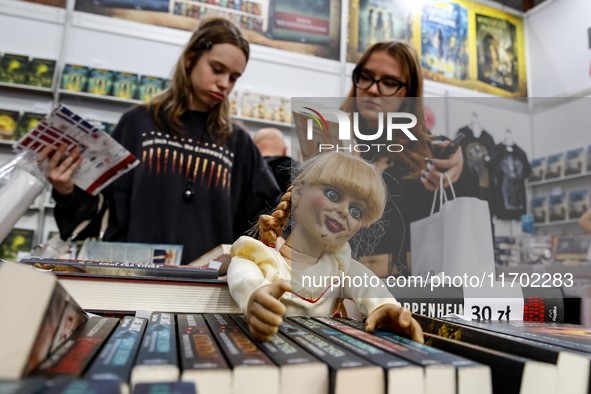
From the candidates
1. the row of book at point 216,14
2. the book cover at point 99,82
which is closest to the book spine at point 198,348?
the book cover at point 99,82

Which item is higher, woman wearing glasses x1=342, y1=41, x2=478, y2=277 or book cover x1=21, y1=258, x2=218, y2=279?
woman wearing glasses x1=342, y1=41, x2=478, y2=277

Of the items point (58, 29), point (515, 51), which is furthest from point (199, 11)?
point (515, 51)

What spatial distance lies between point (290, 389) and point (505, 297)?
35 centimetres

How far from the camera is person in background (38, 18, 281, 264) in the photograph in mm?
1150

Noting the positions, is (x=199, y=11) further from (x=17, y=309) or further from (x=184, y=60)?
(x=17, y=309)

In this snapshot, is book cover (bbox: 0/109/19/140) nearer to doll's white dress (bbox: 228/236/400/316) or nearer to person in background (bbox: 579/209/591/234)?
doll's white dress (bbox: 228/236/400/316)

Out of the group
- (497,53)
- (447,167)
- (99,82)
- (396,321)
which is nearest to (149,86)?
(99,82)

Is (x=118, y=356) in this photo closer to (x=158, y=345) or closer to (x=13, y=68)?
(x=158, y=345)

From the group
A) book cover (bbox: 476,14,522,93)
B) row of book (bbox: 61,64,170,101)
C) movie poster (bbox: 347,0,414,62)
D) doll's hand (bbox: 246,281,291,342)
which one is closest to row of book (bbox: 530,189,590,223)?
doll's hand (bbox: 246,281,291,342)

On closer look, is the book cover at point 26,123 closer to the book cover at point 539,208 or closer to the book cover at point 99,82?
the book cover at point 99,82

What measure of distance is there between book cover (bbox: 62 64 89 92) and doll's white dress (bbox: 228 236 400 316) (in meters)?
2.58

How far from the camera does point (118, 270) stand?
0.49 meters

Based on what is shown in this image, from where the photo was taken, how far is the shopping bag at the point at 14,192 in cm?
78

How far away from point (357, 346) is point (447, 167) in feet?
0.92
